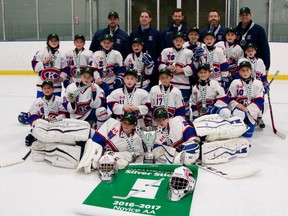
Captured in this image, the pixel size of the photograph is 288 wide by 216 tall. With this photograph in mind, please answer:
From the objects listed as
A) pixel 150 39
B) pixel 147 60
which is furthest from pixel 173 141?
pixel 150 39

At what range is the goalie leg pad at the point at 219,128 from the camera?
2.86 m

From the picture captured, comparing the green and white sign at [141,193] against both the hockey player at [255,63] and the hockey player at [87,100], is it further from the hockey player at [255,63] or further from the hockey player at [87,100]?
the hockey player at [255,63]

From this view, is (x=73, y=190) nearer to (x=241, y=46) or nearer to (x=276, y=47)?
(x=241, y=46)

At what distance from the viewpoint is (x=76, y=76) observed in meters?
3.75

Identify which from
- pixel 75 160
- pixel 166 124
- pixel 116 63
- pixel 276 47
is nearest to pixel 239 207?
pixel 166 124

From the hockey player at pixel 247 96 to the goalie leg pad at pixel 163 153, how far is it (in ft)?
3.18

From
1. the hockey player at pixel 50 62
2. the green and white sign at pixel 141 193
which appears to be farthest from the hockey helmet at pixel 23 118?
the green and white sign at pixel 141 193

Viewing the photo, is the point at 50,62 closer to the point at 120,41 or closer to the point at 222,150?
the point at 120,41

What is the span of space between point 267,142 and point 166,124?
1204 mm

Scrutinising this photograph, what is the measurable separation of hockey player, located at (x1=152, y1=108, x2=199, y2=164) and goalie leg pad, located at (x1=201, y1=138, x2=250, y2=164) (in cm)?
12

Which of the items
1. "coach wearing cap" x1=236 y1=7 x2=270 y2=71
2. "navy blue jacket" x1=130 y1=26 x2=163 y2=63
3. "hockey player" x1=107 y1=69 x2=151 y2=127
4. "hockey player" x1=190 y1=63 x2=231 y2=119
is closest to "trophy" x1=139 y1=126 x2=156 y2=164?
"hockey player" x1=107 y1=69 x2=151 y2=127

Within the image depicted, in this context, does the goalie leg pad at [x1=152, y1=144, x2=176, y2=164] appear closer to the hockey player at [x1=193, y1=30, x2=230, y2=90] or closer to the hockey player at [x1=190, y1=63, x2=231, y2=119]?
the hockey player at [x1=190, y1=63, x2=231, y2=119]

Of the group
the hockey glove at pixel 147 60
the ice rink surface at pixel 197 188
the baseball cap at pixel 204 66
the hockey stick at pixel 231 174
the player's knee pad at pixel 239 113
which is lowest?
the ice rink surface at pixel 197 188

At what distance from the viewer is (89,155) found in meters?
2.63
